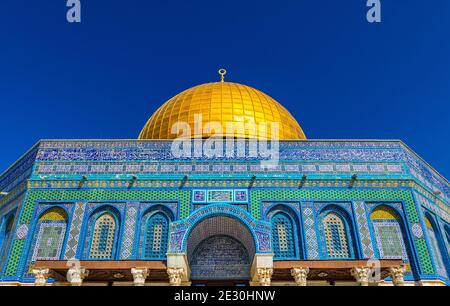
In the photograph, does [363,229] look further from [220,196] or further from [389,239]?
[220,196]

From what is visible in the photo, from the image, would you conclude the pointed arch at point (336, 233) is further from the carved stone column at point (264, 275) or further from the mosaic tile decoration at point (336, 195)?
the carved stone column at point (264, 275)

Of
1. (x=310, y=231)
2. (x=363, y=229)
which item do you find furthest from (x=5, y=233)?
(x=363, y=229)

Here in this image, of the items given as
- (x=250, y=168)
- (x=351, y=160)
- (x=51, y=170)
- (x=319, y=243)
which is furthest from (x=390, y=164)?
(x=51, y=170)

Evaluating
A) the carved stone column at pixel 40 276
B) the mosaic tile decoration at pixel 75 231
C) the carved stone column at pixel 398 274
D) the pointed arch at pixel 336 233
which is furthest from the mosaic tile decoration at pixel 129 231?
the carved stone column at pixel 398 274

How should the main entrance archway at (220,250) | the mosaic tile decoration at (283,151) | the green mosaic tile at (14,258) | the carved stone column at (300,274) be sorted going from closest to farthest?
1. the carved stone column at (300,274)
2. the green mosaic tile at (14,258)
3. the main entrance archway at (220,250)
4. the mosaic tile decoration at (283,151)

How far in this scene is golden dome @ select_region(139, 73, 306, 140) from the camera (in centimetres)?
1675

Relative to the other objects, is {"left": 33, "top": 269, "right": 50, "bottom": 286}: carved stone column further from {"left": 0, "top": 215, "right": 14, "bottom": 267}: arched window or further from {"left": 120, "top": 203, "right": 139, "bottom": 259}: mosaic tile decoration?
{"left": 0, "top": 215, "right": 14, "bottom": 267}: arched window

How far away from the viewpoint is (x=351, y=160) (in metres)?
13.3

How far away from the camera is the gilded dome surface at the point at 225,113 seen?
1677cm

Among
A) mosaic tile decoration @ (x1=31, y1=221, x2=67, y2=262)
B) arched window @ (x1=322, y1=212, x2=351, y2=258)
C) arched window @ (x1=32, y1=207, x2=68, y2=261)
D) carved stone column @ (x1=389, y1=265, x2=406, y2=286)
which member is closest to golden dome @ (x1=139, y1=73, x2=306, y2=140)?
arched window @ (x1=322, y1=212, x2=351, y2=258)

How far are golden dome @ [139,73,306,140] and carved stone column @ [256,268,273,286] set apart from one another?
6836 mm

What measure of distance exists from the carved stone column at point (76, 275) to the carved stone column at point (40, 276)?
21.9 inches

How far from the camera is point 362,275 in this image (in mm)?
10570

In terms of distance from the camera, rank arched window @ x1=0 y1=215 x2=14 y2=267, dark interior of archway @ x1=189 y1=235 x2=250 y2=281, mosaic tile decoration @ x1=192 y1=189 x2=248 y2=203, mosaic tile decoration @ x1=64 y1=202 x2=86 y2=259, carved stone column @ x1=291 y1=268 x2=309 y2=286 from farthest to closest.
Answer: arched window @ x1=0 y1=215 x2=14 y2=267 → mosaic tile decoration @ x1=192 y1=189 x2=248 y2=203 → dark interior of archway @ x1=189 y1=235 x2=250 y2=281 → mosaic tile decoration @ x1=64 y1=202 x2=86 y2=259 → carved stone column @ x1=291 y1=268 x2=309 y2=286
